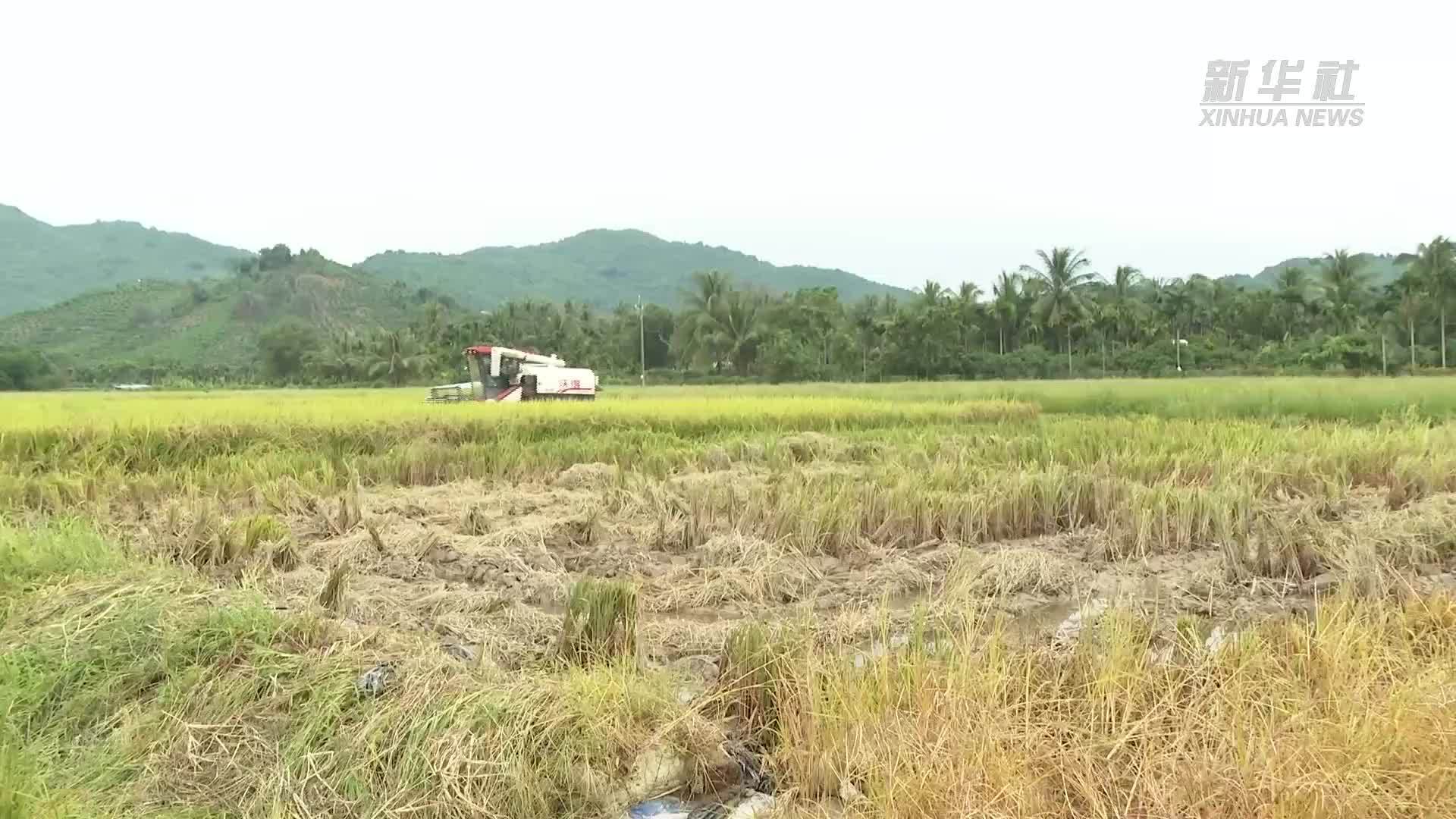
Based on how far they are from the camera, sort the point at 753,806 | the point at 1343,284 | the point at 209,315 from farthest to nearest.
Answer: the point at 209,315 → the point at 1343,284 → the point at 753,806

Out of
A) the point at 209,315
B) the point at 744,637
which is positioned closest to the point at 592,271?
the point at 209,315

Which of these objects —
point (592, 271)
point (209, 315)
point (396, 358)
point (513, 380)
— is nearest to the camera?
point (513, 380)

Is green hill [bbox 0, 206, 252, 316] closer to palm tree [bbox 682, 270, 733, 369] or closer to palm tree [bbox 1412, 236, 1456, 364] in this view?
palm tree [bbox 682, 270, 733, 369]

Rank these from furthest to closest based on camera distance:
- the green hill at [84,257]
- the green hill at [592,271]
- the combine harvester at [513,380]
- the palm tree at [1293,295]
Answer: the green hill at [592,271] → the green hill at [84,257] → the palm tree at [1293,295] → the combine harvester at [513,380]

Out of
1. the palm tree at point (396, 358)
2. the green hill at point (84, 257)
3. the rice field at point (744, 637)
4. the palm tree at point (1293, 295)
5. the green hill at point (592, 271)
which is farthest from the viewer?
the green hill at point (592, 271)

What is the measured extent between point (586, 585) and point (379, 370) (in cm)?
4318

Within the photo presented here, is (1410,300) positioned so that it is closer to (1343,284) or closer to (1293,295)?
(1343,284)

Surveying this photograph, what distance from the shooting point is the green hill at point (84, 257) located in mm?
123312

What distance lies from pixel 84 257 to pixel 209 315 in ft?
348

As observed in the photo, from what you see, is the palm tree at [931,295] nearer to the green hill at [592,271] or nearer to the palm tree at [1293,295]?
the palm tree at [1293,295]

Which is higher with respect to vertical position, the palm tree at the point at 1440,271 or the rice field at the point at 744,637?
the palm tree at the point at 1440,271

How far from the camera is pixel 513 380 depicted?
63.5 ft

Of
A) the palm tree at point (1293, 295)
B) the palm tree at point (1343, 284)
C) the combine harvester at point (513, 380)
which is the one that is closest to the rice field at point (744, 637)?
the combine harvester at point (513, 380)

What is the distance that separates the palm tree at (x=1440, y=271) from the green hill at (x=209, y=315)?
6433 cm
